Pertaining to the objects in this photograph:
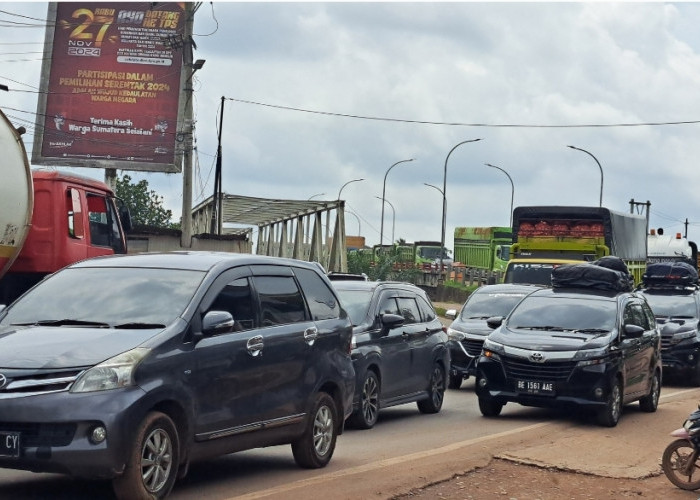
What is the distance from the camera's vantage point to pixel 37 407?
8.09 metres

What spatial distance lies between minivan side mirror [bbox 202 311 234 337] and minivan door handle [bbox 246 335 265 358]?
0.50m

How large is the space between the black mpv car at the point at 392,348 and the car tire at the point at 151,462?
595cm

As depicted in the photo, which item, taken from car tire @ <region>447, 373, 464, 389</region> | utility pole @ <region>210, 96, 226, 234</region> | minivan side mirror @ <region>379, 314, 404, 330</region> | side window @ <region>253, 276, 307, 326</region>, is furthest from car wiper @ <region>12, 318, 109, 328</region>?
utility pole @ <region>210, 96, 226, 234</region>

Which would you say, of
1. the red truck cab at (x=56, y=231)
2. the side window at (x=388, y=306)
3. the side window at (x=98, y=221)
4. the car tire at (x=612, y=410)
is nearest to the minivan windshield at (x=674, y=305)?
the car tire at (x=612, y=410)

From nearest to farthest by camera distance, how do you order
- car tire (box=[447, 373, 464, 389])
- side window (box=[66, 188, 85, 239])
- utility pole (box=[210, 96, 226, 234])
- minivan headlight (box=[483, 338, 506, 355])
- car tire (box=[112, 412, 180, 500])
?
car tire (box=[112, 412, 180, 500])
minivan headlight (box=[483, 338, 506, 355])
side window (box=[66, 188, 85, 239])
car tire (box=[447, 373, 464, 389])
utility pole (box=[210, 96, 226, 234])

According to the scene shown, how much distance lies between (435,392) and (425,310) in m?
1.13

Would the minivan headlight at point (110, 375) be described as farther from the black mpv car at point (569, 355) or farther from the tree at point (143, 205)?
the tree at point (143, 205)

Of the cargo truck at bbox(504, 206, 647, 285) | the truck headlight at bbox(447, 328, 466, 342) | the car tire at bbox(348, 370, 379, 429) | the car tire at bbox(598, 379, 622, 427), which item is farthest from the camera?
the cargo truck at bbox(504, 206, 647, 285)

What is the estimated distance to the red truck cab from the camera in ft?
55.1

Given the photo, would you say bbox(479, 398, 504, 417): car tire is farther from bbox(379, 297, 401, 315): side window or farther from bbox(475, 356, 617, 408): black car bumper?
bbox(379, 297, 401, 315): side window

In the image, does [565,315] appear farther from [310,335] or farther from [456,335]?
[310,335]

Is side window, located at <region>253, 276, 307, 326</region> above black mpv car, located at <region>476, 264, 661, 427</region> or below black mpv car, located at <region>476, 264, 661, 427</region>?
above

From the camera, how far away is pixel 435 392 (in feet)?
56.6

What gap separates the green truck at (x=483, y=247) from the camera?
185ft
